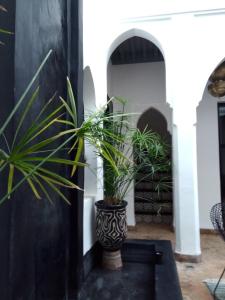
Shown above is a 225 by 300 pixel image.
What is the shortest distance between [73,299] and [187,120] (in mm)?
2816

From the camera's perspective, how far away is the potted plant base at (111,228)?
2.53 meters

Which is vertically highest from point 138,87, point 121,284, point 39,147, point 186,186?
point 138,87

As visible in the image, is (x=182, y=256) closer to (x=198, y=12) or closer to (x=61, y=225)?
(x=61, y=225)

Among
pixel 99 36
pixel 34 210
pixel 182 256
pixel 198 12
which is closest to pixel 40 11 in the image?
pixel 34 210

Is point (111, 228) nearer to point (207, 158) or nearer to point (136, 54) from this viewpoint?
point (207, 158)

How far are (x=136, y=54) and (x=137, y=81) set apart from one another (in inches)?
21.7

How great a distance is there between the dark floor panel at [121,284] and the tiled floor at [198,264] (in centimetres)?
59

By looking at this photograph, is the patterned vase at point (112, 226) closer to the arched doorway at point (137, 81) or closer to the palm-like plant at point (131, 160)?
the palm-like plant at point (131, 160)

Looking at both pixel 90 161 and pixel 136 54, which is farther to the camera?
pixel 136 54

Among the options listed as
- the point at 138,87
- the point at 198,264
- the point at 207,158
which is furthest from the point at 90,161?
the point at 207,158

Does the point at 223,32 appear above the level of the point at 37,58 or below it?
above

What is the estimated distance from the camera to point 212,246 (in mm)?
4289

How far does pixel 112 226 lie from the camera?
253 centimetres

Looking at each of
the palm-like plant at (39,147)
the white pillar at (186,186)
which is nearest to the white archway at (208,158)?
the white pillar at (186,186)
